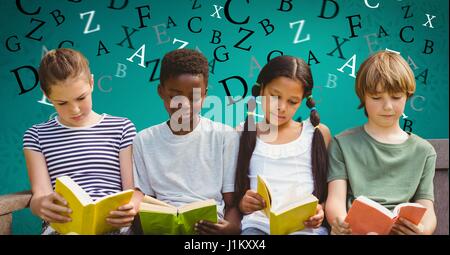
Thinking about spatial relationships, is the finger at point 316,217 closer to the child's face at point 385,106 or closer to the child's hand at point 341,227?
the child's hand at point 341,227

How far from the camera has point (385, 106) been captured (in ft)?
5.60

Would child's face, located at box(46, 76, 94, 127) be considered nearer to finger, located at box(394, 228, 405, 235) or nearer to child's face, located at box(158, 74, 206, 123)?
child's face, located at box(158, 74, 206, 123)

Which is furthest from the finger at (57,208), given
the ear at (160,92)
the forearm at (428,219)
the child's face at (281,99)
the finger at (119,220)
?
the forearm at (428,219)

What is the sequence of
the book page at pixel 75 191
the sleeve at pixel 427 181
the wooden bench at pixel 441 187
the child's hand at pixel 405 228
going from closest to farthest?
1. the book page at pixel 75 191
2. the child's hand at pixel 405 228
3. the sleeve at pixel 427 181
4. the wooden bench at pixel 441 187

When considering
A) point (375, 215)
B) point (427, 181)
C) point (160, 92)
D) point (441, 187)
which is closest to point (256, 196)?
point (375, 215)

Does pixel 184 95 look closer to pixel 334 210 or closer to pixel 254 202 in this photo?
pixel 254 202

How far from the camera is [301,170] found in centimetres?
174

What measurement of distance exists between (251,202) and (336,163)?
1.01 feet

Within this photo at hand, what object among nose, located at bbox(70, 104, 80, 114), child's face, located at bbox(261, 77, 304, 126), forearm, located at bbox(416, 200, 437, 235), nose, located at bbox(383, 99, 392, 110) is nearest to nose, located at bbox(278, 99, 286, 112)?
child's face, located at bbox(261, 77, 304, 126)

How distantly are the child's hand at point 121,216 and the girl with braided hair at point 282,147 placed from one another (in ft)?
1.13

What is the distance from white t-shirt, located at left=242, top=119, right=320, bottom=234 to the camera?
5.68ft

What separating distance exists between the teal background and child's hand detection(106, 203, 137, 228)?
0.30 meters

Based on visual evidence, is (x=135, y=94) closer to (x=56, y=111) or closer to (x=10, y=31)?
(x=56, y=111)

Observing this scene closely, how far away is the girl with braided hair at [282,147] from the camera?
1.71 m
